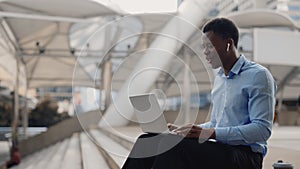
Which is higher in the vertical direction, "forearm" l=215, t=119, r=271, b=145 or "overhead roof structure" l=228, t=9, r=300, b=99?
"overhead roof structure" l=228, t=9, r=300, b=99

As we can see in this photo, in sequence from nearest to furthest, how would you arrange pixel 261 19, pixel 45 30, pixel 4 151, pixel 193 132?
1. pixel 193 132
2. pixel 4 151
3. pixel 45 30
4. pixel 261 19

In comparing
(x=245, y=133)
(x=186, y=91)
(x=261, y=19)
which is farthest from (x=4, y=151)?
(x=261, y=19)

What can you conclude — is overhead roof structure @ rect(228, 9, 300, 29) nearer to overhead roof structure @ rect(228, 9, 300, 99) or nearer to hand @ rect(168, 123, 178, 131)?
overhead roof structure @ rect(228, 9, 300, 99)

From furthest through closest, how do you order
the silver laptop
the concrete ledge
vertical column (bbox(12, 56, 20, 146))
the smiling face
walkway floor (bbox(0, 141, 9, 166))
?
vertical column (bbox(12, 56, 20, 146)) → the concrete ledge → walkway floor (bbox(0, 141, 9, 166)) → the smiling face → the silver laptop

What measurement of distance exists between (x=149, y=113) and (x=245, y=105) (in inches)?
14.0

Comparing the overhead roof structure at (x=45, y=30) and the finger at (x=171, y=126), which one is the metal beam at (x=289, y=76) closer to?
the overhead roof structure at (x=45, y=30)

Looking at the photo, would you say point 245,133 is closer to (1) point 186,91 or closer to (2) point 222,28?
(1) point 186,91

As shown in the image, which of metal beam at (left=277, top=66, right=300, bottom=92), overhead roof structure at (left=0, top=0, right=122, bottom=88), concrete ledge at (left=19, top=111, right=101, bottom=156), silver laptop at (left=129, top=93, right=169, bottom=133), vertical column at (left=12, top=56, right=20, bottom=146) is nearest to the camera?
silver laptop at (left=129, top=93, right=169, bottom=133)

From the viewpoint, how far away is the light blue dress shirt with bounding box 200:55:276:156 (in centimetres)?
137

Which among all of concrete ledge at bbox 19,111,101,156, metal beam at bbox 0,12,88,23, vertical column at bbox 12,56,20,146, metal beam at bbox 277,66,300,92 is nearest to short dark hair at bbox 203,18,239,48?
concrete ledge at bbox 19,111,101,156

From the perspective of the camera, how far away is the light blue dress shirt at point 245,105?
1.37 meters

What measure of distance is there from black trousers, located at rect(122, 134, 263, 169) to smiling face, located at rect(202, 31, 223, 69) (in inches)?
10.7

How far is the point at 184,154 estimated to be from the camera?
4.43ft

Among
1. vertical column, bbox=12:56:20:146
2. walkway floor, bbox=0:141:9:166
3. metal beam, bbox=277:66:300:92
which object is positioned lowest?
walkway floor, bbox=0:141:9:166
